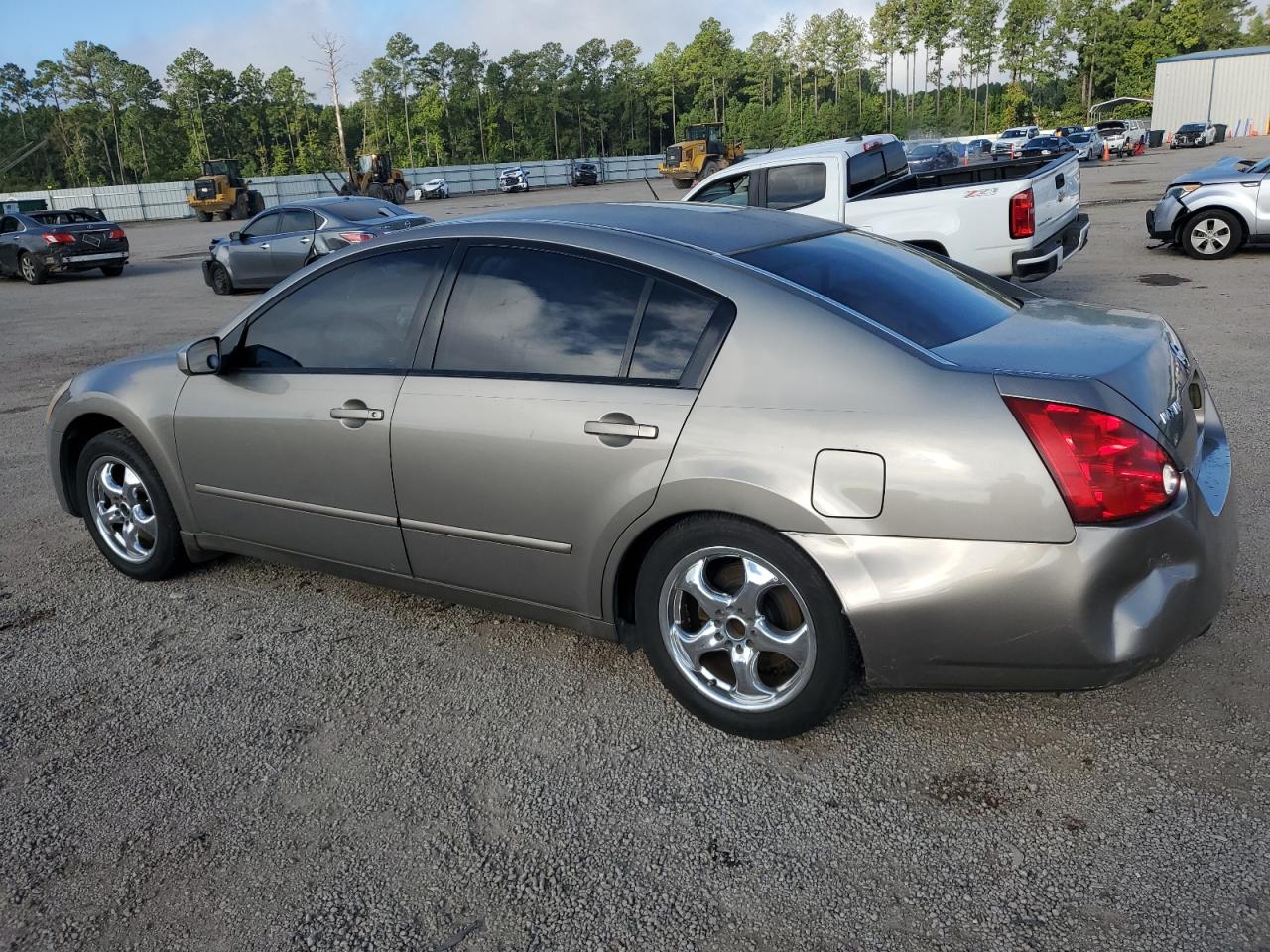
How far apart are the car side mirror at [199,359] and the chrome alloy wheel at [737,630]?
6.99 feet

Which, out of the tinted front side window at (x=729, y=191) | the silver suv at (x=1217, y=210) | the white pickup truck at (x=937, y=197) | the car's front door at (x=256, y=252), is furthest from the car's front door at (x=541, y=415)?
the car's front door at (x=256, y=252)

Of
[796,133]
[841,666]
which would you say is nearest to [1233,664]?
[841,666]

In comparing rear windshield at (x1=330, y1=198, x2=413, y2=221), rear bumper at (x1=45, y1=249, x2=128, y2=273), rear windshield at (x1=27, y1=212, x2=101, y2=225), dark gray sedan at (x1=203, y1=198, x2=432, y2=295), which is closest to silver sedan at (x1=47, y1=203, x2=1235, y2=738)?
dark gray sedan at (x1=203, y1=198, x2=432, y2=295)

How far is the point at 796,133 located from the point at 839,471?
90.3m

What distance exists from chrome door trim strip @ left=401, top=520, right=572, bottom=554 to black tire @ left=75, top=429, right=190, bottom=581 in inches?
56.9

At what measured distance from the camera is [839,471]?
2.78 m

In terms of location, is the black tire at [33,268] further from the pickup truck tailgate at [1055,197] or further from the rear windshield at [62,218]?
the pickup truck tailgate at [1055,197]

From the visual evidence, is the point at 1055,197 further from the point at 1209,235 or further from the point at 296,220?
the point at 296,220

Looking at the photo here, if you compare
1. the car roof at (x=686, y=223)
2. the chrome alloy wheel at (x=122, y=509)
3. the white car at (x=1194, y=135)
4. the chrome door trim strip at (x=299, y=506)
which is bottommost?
the white car at (x=1194, y=135)

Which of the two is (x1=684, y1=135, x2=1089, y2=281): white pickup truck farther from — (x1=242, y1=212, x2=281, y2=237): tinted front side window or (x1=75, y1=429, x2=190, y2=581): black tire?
(x1=242, y1=212, x2=281, y2=237): tinted front side window

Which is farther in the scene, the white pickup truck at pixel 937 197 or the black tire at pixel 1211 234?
the black tire at pixel 1211 234

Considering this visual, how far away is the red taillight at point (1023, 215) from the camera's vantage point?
9.45 m

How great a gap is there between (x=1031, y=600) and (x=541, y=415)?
1533 millimetres

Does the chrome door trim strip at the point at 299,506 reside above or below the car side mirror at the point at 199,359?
below
